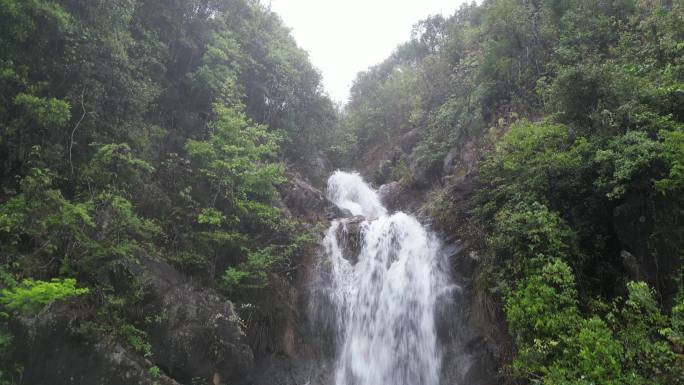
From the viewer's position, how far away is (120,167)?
9.49 metres

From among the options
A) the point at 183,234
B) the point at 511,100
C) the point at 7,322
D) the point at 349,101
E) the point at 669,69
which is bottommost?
the point at 7,322

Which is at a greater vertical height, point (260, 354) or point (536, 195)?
point (536, 195)

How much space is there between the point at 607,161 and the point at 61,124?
11659mm

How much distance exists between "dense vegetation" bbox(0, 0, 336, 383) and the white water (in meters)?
1.95


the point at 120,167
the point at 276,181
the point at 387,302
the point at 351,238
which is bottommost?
the point at 387,302

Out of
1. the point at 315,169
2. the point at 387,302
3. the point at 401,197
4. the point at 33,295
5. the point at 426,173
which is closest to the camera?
the point at 33,295

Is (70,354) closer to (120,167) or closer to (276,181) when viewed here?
(120,167)

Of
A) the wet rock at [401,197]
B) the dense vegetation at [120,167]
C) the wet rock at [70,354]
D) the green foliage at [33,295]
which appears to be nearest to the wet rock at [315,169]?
the wet rock at [401,197]

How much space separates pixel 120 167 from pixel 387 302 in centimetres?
756

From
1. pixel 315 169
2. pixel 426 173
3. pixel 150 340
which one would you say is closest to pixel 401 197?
pixel 426 173

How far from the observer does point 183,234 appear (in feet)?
33.8

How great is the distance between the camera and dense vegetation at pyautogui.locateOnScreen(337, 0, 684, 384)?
6410mm

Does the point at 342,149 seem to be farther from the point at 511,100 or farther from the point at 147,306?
the point at 147,306

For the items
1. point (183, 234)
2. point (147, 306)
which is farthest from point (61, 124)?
point (147, 306)
